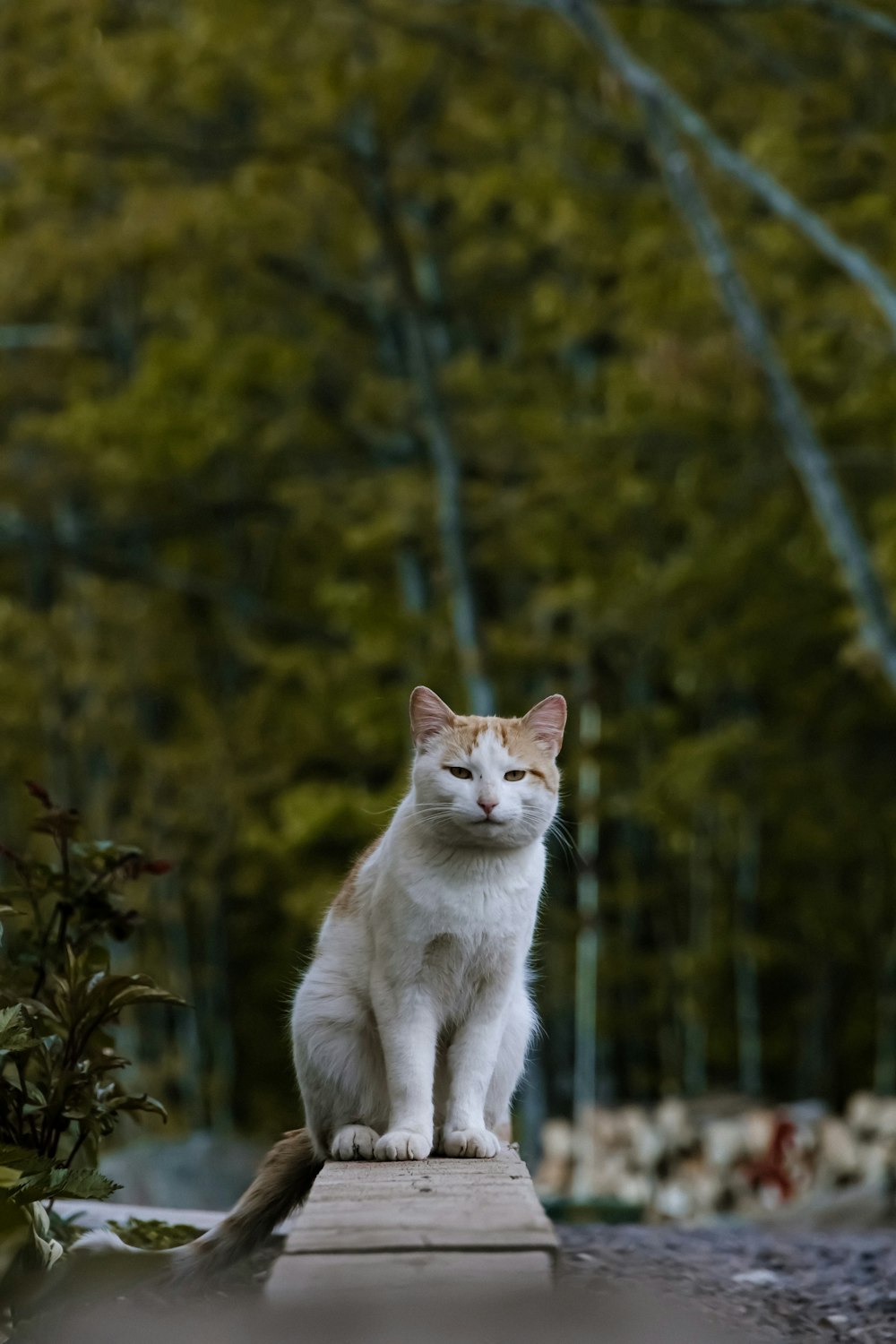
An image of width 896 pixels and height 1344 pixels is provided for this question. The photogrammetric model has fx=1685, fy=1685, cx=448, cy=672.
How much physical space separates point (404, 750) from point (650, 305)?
3092 millimetres

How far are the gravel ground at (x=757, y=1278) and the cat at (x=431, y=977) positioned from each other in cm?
40

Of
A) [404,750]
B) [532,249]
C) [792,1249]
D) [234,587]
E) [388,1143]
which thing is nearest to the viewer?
[388,1143]

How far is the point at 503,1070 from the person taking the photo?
9.55 ft

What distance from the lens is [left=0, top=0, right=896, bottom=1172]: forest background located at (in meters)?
8.64

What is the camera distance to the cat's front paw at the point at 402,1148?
2600 mm

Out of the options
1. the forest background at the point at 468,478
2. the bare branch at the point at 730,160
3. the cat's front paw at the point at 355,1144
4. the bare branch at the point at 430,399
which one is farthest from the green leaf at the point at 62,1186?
the bare branch at the point at 430,399

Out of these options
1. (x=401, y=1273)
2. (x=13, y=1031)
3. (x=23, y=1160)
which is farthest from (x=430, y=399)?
(x=401, y=1273)

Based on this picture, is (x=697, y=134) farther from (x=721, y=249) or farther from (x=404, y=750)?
(x=404, y=750)

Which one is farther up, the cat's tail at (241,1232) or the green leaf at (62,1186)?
the green leaf at (62,1186)

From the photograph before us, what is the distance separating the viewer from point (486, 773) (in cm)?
275

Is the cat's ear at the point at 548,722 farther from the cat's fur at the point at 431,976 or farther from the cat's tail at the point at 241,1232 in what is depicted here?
the cat's tail at the point at 241,1232

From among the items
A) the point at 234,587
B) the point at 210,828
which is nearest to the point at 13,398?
the point at 234,587

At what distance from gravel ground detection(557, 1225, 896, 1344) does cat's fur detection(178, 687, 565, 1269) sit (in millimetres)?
394

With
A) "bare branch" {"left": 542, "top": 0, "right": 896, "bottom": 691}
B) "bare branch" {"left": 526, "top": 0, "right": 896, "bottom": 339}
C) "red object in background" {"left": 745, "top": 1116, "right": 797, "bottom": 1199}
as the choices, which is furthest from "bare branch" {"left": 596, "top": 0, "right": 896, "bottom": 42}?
"red object in background" {"left": 745, "top": 1116, "right": 797, "bottom": 1199}
